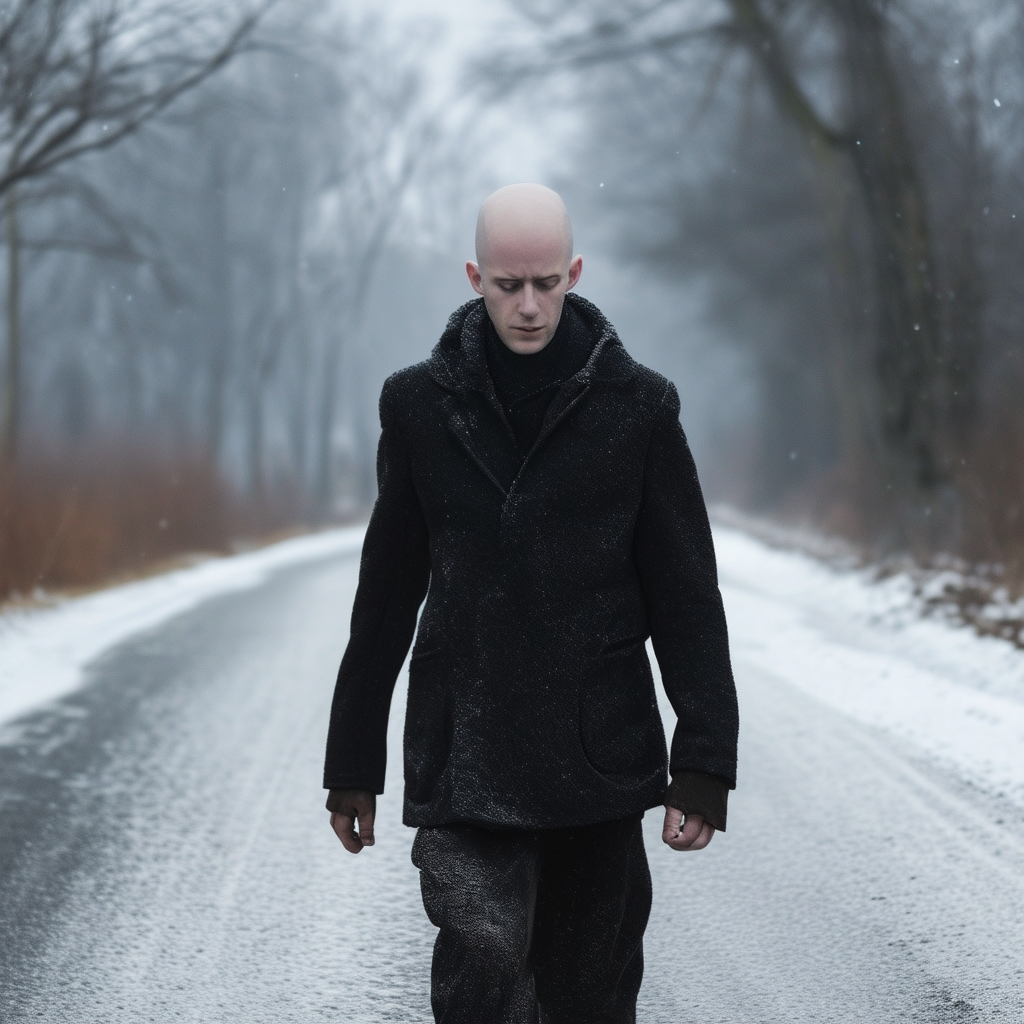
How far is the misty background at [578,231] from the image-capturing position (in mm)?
15453

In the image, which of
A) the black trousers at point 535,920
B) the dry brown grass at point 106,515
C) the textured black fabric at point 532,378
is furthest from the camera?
the dry brown grass at point 106,515

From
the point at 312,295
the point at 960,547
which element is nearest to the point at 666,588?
the point at 960,547

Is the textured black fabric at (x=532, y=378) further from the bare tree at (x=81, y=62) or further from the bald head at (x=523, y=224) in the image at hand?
the bare tree at (x=81, y=62)

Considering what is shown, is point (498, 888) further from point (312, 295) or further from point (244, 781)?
point (312, 295)

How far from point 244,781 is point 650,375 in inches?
184

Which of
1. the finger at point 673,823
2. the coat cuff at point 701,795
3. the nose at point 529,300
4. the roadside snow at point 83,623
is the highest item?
the nose at point 529,300

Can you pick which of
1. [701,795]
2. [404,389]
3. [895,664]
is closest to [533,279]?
[404,389]

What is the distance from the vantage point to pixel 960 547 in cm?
1584

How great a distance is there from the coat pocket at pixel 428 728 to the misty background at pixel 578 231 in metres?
10.6

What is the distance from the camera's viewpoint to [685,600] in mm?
2908

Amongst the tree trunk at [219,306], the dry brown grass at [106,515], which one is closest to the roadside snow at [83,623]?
the dry brown grass at [106,515]

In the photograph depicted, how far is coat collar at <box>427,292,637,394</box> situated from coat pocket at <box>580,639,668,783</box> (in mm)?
477

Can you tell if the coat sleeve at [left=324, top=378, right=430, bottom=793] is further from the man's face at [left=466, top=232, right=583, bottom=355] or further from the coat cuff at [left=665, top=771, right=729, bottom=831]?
the coat cuff at [left=665, top=771, right=729, bottom=831]

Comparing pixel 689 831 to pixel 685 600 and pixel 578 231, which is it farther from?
pixel 578 231
